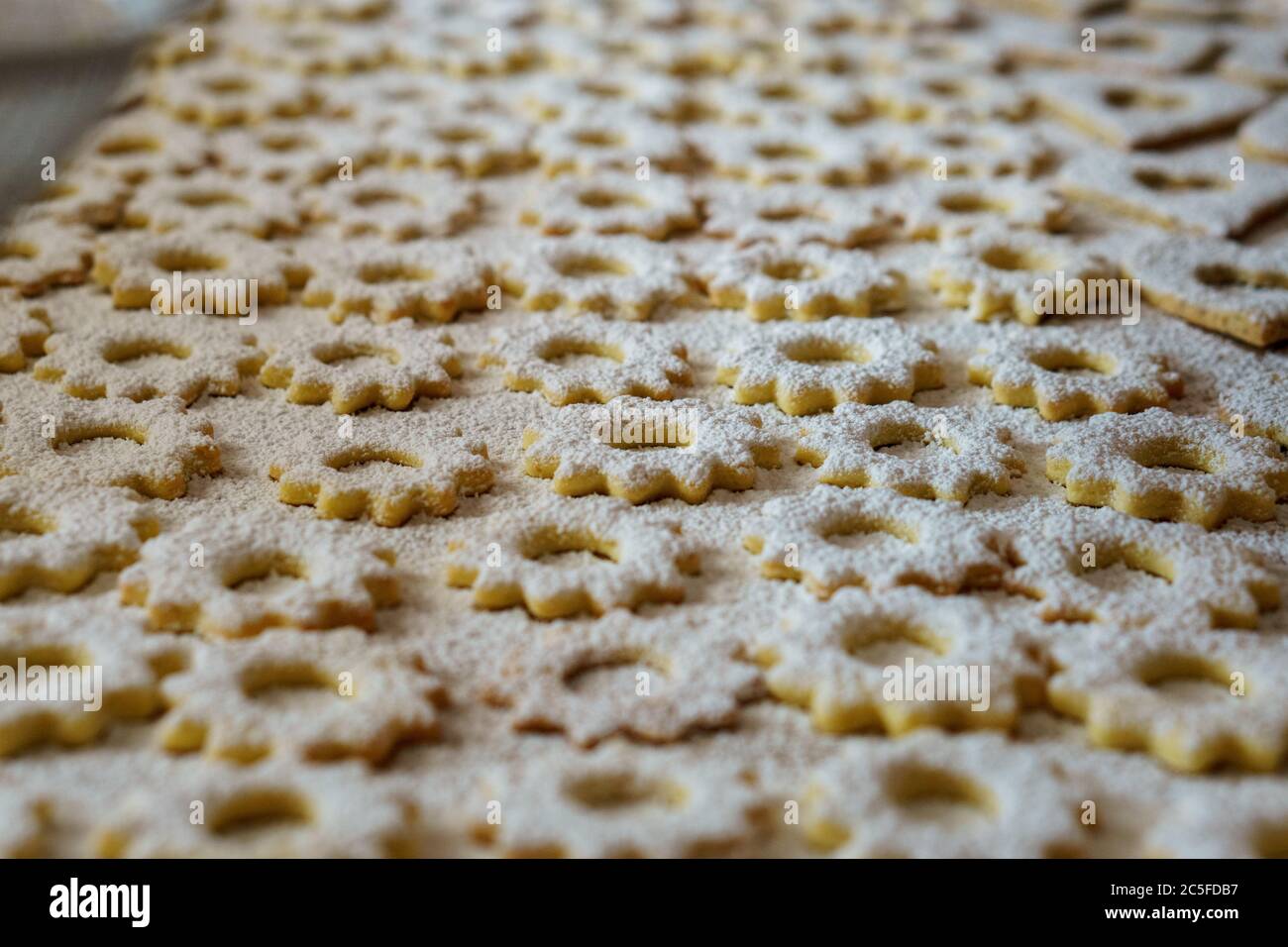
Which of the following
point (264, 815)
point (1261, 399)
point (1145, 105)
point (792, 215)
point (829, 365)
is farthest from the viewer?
point (1145, 105)

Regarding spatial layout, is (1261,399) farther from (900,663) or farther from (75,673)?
(75,673)

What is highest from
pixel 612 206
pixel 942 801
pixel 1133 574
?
pixel 612 206

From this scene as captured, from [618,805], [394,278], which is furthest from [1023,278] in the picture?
[618,805]

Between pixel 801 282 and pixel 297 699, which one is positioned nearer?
pixel 297 699

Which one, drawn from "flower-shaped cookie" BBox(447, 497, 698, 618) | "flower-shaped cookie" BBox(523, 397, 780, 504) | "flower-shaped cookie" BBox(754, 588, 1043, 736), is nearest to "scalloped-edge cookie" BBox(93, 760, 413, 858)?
"flower-shaped cookie" BBox(447, 497, 698, 618)
